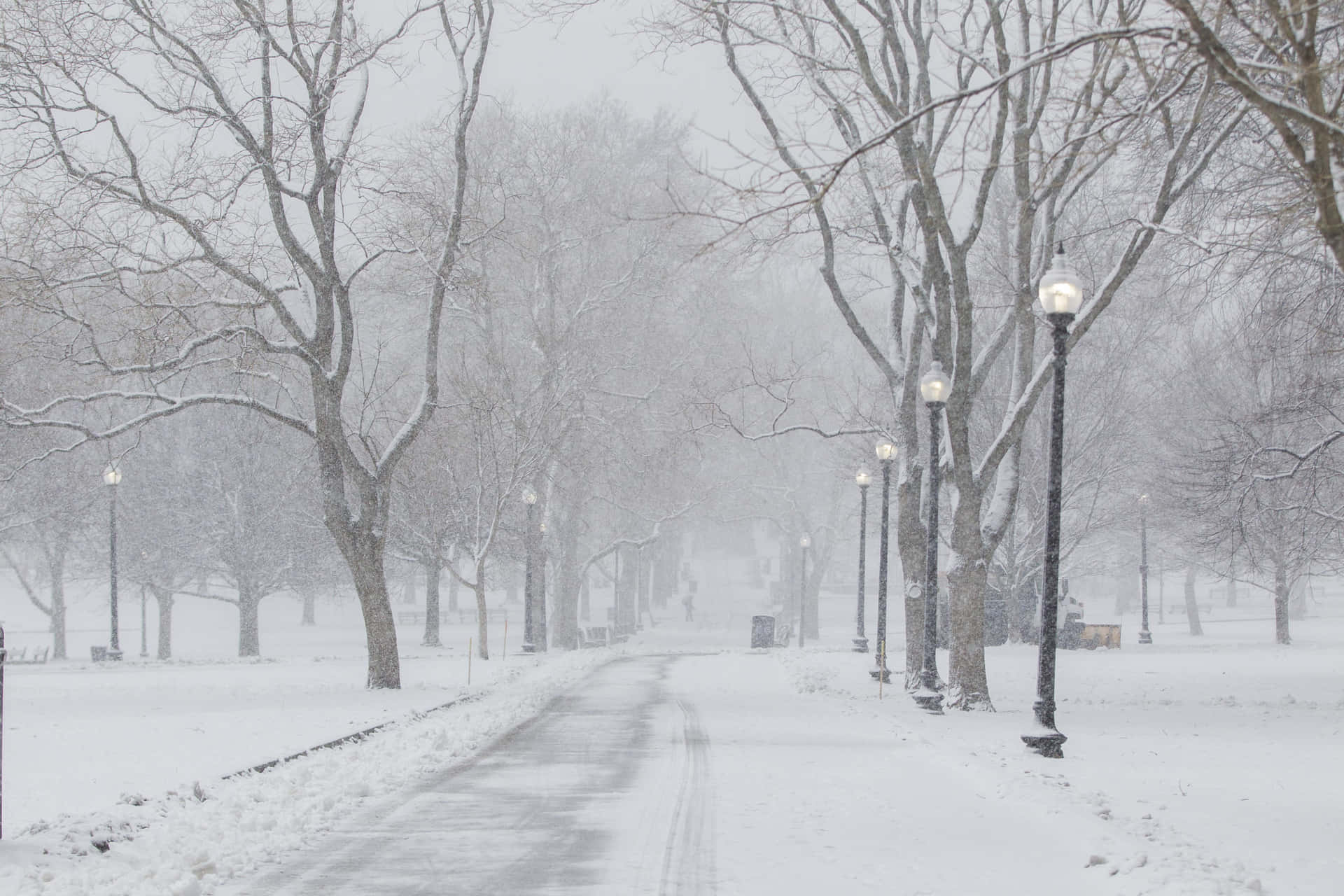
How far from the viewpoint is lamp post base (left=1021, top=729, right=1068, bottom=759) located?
1127 cm

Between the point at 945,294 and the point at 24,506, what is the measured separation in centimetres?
2752

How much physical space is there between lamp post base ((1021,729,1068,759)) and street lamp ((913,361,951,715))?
13.2ft

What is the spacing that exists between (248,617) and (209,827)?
98.2ft

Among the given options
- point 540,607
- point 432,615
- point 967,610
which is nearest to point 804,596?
point 540,607

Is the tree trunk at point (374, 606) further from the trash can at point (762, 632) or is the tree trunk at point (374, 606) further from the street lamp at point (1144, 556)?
the street lamp at point (1144, 556)

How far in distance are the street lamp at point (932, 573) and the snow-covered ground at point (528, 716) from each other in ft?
1.57

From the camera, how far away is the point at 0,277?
1541cm

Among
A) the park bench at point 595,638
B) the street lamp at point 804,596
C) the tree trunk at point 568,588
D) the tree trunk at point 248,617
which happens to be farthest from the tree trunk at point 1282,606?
the tree trunk at point 248,617

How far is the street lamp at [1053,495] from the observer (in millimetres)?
11266

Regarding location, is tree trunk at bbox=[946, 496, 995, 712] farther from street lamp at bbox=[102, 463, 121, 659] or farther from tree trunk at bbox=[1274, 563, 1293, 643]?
tree trunk at bbox=[1274, 563, 1293, 643]

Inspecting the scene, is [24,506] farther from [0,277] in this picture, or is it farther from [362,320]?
[0,277]

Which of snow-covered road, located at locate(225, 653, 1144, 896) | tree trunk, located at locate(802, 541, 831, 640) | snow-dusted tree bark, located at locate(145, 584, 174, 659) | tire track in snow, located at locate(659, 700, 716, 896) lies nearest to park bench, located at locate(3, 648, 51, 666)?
snow-dusted tree bark, located at locate(145, 584, 174, 659)

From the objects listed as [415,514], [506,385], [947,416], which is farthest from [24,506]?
[947,416]

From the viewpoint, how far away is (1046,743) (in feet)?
37.0
